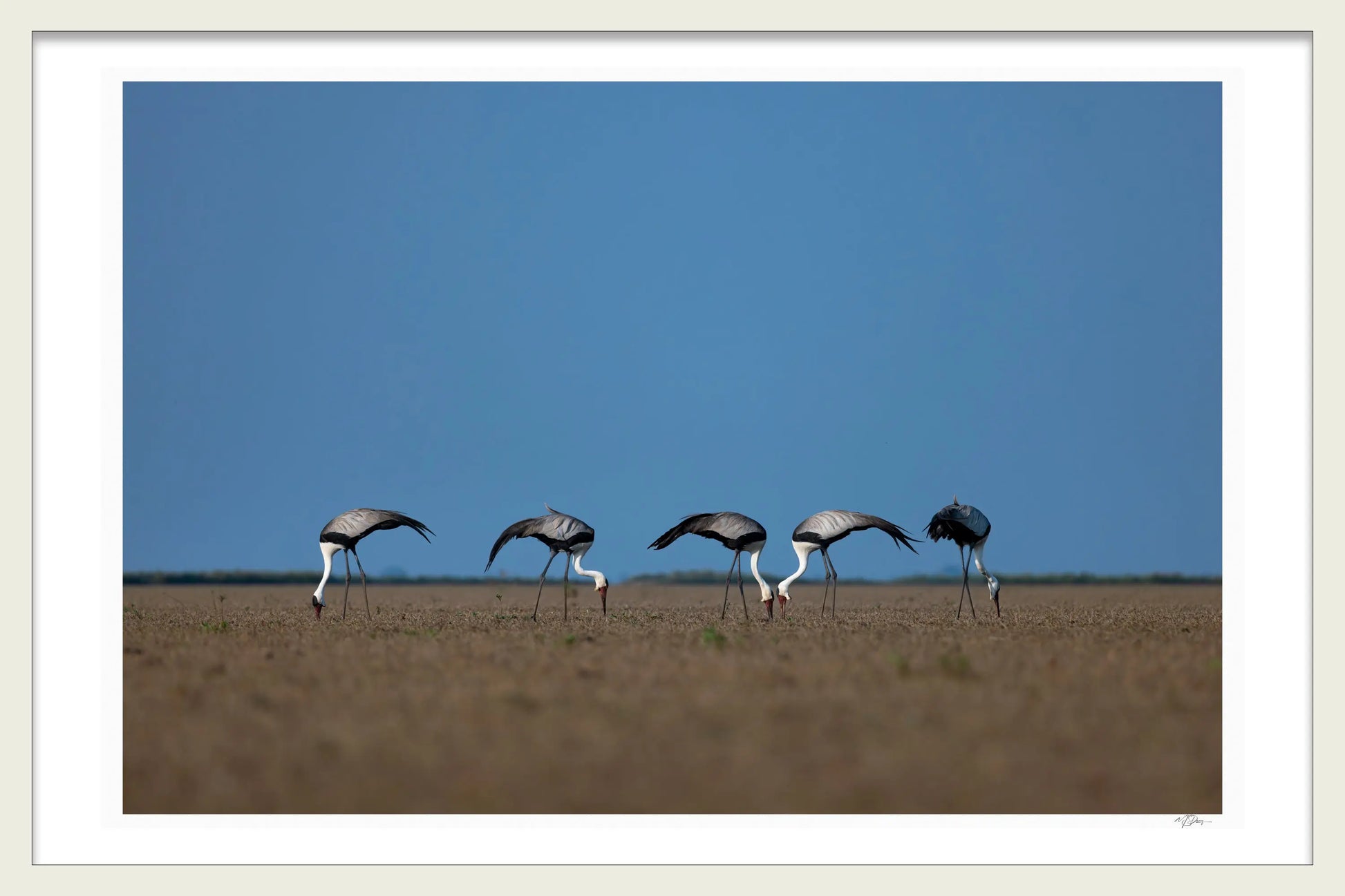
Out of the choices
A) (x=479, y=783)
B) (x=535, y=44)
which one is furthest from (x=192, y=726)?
(x=535, y=44)

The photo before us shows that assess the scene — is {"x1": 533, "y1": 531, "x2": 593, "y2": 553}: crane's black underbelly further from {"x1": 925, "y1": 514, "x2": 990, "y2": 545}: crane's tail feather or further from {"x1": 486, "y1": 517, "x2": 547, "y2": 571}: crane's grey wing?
{"x1": 925, "y1": 514, "x2": 990, "y2": 545}: crane's tail feather

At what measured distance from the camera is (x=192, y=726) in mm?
9617

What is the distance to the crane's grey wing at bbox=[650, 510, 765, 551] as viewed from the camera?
21844 millimetres

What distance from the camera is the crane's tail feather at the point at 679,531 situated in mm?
22172

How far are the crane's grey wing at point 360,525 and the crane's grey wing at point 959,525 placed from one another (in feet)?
29.2

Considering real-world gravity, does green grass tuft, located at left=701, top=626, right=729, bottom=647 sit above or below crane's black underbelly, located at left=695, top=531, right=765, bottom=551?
below

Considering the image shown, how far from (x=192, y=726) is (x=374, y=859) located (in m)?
2.06

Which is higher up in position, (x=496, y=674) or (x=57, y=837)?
(x=496, y=674)

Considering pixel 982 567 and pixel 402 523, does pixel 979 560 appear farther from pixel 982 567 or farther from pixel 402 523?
pixel 402 523

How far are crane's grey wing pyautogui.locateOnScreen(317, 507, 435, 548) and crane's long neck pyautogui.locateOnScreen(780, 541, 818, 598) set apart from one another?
617 centimetres

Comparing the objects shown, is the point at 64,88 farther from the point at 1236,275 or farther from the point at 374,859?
the point at 1236,275
